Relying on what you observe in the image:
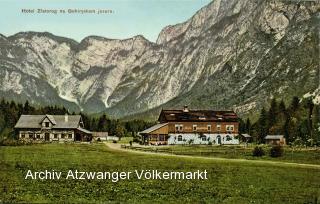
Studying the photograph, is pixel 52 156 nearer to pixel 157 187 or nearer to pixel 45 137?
pixel 45 137

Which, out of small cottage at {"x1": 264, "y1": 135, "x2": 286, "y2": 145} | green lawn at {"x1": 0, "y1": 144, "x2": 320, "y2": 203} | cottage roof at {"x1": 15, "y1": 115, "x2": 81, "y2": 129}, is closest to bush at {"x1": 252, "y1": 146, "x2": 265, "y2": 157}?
small cottage at {"x1": 264, "y1": 135, "x2": 286, "y2": 145}

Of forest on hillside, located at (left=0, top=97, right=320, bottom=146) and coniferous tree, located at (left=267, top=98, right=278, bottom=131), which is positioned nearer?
forest on hillside, located at (left=0, top=97, right=320, bottom=146)

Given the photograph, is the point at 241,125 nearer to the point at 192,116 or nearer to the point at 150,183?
the point at 192,116

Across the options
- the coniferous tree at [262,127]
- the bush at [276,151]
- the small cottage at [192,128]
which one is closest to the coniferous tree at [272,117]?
the coniferous tree at [262,127]

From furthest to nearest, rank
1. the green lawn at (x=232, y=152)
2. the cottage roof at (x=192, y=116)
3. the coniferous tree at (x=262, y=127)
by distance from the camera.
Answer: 1. the cottage roof at (x=192, y=116)
2. the coniferous tree at (x=262, y=127)
3. the green lawn at (x=232, y=152)

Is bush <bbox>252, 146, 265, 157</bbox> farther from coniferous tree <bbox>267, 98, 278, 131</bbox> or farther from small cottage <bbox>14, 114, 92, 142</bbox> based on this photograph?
small cottage <bbox>14, 114, 92, 142</bbox>

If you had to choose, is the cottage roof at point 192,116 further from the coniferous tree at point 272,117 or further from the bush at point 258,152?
the coniferous tree at point 272,117

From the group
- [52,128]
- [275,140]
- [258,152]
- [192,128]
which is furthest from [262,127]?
[52,128]
